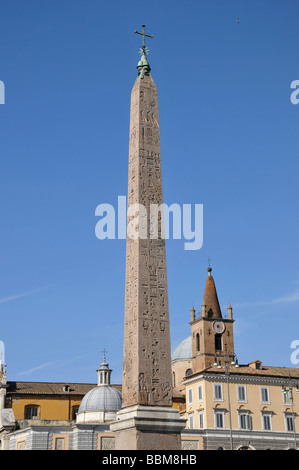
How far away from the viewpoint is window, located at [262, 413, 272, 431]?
4528 centimetres

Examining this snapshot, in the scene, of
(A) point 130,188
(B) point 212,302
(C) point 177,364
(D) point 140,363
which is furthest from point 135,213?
(C) point 177,364

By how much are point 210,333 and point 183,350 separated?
12861 mm

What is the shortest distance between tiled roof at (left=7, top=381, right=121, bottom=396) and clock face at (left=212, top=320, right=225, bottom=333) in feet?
42.9

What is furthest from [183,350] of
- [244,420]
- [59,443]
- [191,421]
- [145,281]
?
[145,281]

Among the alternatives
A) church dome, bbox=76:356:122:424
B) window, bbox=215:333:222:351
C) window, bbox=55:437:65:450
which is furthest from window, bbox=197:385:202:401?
window, bbox=215:333:222:351

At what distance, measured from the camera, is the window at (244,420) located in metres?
44.8

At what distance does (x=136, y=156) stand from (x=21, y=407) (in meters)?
46.2

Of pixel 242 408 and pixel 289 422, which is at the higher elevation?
pixel 242 408

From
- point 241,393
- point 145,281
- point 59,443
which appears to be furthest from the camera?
point 241,393

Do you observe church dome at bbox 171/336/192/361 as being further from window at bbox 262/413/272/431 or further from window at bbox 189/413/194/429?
window at bbox 262/413/272/431

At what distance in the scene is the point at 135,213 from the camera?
16625 millimetres

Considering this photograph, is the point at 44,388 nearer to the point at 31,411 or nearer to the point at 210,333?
the point at 31,411

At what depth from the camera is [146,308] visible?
1581 cm
